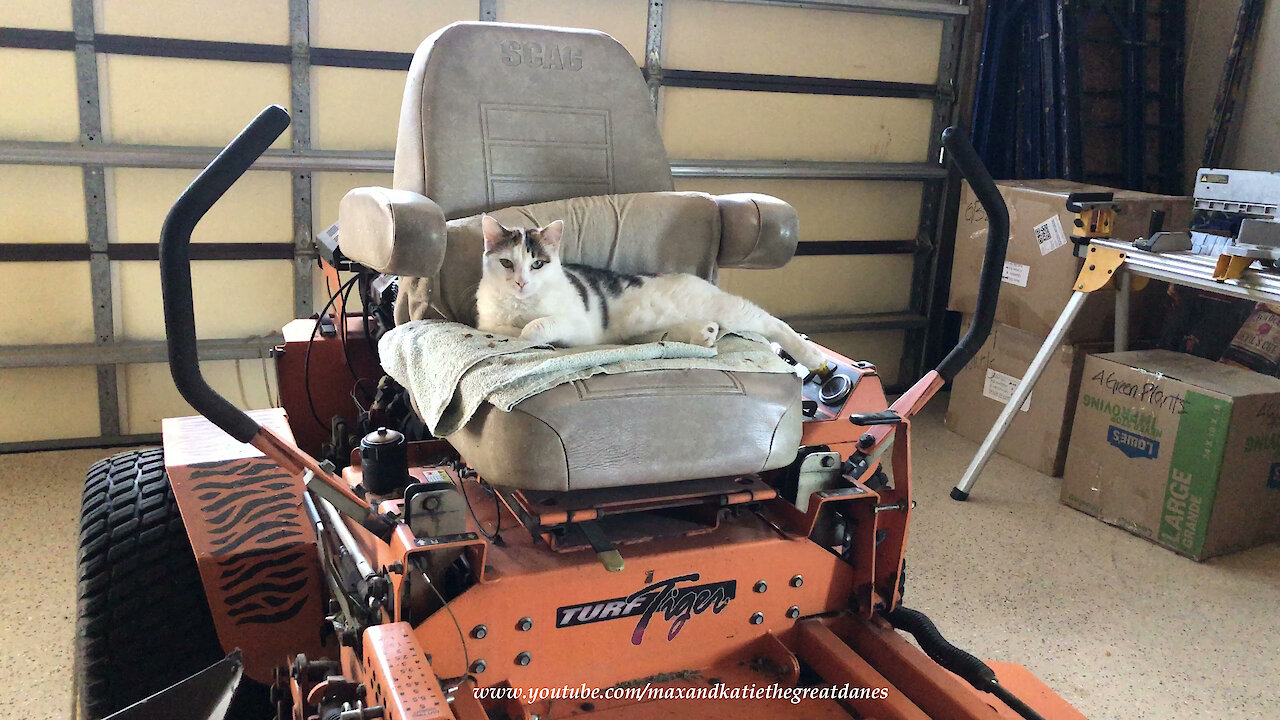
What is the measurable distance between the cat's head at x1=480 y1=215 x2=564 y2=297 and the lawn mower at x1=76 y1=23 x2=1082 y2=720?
100mm

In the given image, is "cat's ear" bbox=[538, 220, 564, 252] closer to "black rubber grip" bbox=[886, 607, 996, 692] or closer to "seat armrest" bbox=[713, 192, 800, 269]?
"seat armrest" bbox=[713, 192, 800, 269]

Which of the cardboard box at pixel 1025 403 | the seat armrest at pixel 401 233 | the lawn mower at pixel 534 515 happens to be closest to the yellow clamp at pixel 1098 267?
the cardboard box at pixel 1025 403

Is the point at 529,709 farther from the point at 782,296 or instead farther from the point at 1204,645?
the point at 782,296

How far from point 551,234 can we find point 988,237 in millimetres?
775

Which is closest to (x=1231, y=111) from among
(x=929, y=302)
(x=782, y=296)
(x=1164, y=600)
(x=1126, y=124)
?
(x=1126, y=124)

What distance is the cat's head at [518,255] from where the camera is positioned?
1.65 m

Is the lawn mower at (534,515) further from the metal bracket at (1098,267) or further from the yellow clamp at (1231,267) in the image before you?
the metal bracket at (1098,267)

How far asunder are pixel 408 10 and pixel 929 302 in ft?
8.30

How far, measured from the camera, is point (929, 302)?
4219 millimetres

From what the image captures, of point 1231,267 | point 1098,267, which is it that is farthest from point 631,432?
point 1098,267

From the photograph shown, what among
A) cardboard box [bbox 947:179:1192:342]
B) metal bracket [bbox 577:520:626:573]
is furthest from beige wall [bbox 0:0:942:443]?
metal bracket [bbox 577:520:626:573]

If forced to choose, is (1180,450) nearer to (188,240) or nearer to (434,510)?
(434,510)

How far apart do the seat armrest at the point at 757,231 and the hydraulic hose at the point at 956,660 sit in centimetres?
71

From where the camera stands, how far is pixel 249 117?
314 cm
